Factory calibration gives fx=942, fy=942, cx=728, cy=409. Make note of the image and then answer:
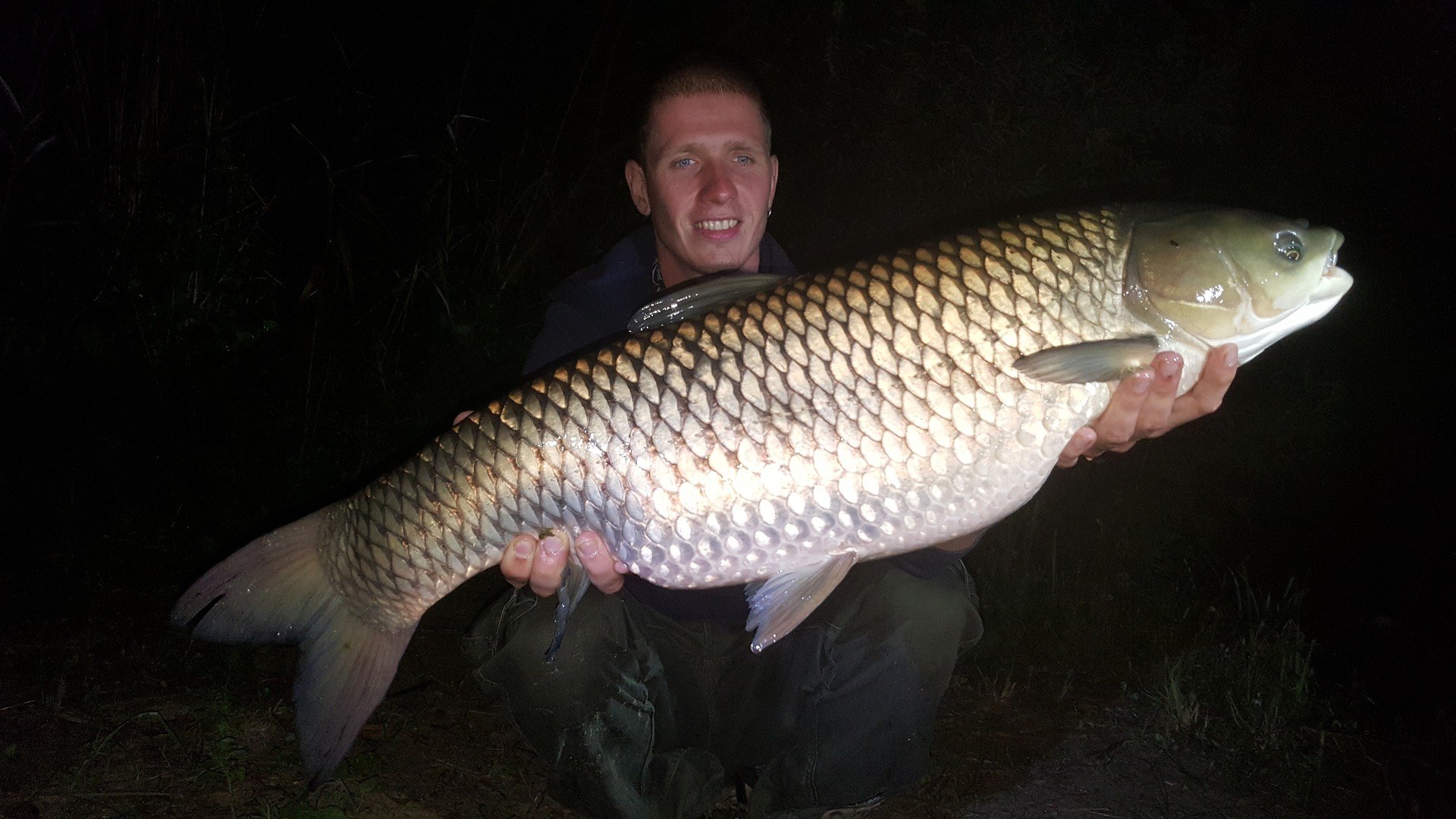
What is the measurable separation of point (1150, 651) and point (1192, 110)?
6.71 feet

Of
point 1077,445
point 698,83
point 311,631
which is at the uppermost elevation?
point 698,83

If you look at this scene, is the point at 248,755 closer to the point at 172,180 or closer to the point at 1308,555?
the point at 172,180

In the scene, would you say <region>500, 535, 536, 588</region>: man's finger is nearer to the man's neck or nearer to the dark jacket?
the dark jacket

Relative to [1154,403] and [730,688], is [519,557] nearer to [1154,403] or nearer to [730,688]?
[730,688]

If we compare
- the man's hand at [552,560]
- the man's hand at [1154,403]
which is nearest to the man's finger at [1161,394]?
the man's hand at [1154,403]

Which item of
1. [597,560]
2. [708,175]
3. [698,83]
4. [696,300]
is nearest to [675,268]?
[708,175]

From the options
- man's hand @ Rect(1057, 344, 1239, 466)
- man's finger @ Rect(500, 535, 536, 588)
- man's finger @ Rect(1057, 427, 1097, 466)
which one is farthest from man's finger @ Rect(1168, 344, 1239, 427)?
man's finger @ Rect(500, 535, 536, 588)

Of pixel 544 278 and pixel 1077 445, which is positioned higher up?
pixel 544 278

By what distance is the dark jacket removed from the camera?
219 cm

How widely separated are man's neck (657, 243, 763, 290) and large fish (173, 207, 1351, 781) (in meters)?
0.80

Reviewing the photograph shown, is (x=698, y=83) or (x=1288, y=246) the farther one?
(x=698, y=83)

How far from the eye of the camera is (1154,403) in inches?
64.7

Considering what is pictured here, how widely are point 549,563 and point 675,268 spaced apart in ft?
3.27

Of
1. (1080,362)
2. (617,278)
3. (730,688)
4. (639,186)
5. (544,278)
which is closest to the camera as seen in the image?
(1080,362)
